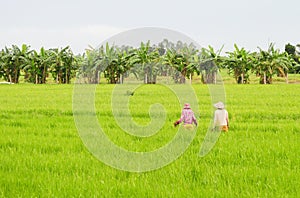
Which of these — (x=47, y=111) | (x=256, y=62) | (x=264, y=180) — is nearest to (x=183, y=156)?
(x=264, y=180)

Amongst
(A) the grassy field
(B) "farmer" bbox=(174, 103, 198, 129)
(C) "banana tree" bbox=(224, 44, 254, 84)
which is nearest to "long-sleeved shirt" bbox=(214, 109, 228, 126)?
(A) the grassy field

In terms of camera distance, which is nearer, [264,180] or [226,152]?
[264,180]

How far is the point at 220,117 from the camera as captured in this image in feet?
17.5

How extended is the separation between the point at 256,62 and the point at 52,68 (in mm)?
12751

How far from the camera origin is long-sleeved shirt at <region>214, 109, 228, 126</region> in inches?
206

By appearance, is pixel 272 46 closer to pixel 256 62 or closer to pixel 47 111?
pixel 256 62

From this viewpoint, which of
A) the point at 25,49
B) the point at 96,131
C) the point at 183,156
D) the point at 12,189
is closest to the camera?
the point at 12,189

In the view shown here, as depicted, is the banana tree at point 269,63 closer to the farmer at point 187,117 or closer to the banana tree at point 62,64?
the banana tree at point 62,64

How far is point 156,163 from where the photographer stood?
362 centimetres

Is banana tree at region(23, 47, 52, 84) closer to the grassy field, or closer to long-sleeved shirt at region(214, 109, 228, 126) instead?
the grassy field

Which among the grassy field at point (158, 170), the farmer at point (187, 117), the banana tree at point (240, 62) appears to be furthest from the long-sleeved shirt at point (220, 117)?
the banana tree at point (240, 62)

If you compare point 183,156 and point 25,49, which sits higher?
point 25,49

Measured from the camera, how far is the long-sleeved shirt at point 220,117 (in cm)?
523

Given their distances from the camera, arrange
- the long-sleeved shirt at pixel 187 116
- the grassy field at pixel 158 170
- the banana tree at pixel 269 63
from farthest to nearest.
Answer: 1. the banana tree at pixel 269 63
2. the long-sleeved shirt at pixel 187 116
3. the grassy field at pixel 158 170
